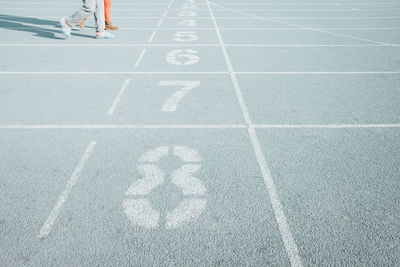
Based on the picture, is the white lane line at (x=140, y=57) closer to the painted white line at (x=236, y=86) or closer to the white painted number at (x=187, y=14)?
the painted white line at (x=236, y=86)

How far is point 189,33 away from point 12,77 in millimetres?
6140

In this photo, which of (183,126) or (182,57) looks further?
(182,57)

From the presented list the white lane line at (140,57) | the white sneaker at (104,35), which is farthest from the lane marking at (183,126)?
the white sneaker at (104,35)

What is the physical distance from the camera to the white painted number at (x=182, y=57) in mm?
7629

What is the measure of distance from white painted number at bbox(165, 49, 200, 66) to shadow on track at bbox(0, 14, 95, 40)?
3.68 meters

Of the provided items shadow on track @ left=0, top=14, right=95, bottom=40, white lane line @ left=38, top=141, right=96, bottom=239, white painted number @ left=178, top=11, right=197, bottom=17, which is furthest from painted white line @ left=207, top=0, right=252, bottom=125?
white painted number @ left=178, top=11, right=197, bottom=17

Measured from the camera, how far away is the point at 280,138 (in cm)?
437

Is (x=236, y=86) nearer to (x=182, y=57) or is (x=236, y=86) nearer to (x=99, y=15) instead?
(x=182, y=57)

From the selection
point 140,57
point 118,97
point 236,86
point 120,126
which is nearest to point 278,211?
point 120,126

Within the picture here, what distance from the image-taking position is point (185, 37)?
10.3m

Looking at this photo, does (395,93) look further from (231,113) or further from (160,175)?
(160,175)

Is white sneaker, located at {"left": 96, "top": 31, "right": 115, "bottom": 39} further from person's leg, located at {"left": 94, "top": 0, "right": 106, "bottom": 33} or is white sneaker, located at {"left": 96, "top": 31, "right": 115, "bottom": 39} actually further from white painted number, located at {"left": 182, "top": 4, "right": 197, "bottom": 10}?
white painted number, located at {"left": 182, "top": 4, "right": 197, "bottom": 10}

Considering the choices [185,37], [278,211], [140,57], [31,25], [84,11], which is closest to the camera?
[278,211]

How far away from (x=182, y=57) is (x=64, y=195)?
18.3 ft
